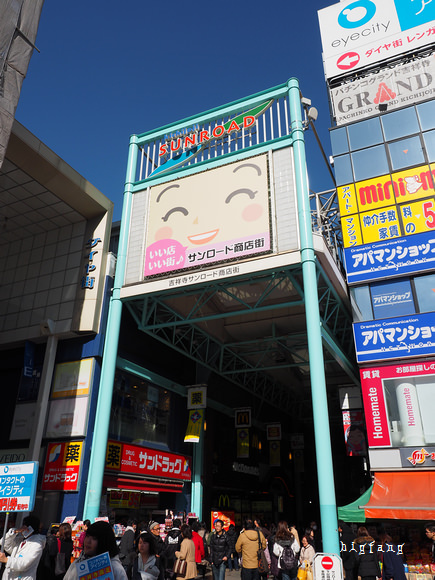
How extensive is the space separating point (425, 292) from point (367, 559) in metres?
11.5

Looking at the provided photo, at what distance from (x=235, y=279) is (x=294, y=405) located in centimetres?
2033

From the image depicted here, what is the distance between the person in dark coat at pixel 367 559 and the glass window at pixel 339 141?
699 inches

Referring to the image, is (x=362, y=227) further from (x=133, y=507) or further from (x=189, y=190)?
(x=133, y=507)

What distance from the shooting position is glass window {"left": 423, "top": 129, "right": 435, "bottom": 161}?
66.5ft

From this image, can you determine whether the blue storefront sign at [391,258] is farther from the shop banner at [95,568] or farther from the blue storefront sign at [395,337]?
the shop banner at [95,568]

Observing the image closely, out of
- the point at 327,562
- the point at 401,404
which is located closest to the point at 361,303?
the point at 401,404

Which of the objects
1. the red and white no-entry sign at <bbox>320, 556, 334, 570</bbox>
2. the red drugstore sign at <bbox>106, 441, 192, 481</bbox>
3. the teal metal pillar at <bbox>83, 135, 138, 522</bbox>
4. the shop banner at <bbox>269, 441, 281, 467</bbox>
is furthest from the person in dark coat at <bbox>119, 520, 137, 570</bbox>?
the shop banner at <bbox>269, 441, 281, 467</bbox>

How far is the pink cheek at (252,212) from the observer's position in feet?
53.6

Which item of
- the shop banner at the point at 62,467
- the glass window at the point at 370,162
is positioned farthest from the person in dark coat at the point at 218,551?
the glass window at the point at 370,162

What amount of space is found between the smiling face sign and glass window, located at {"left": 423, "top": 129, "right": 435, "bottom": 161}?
27.1 ft

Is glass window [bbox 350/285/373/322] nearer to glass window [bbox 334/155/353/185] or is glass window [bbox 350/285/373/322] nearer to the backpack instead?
glass window [bbox 334/155/353/185]

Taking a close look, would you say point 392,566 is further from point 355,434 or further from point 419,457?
point 355,434

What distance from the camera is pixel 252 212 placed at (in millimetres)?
16484

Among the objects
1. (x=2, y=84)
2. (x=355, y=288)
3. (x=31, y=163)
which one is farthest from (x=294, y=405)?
(x=2, y=84)
